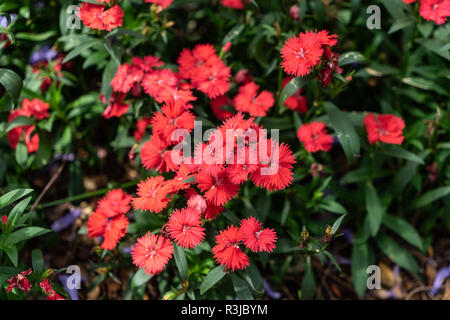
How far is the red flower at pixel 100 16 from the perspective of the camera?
2.13 meters

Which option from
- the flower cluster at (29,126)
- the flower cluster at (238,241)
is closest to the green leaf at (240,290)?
the flower cluster at (238,241)

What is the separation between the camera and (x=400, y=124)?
7.80 ft

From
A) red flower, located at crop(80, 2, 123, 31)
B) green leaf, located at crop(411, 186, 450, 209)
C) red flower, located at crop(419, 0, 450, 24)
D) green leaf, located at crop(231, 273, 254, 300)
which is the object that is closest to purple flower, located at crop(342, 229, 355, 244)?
green leaf, located at crop(411, 186, 450, 209)

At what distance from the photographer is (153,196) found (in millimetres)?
1976

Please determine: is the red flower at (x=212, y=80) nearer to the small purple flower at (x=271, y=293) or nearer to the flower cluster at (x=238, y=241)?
the flower cluster at (x=238, y=241)

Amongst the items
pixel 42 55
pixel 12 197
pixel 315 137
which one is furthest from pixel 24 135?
pixel 315 137

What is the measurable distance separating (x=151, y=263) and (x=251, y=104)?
955 millimetres

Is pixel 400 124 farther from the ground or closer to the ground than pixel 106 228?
farther from the ground

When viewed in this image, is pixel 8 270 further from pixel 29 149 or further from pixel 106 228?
pixel 29 149

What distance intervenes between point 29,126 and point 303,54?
5.32 ft

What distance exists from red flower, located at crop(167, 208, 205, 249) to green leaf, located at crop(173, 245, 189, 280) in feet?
0.43
